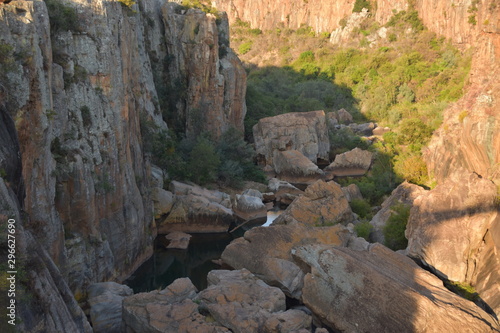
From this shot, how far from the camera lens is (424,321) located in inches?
408

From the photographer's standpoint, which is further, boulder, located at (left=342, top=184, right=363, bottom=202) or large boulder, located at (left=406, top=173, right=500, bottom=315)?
boulder, located at (left=342, top=184, right=363, bottom=202)

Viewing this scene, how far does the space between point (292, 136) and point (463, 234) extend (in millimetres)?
21775

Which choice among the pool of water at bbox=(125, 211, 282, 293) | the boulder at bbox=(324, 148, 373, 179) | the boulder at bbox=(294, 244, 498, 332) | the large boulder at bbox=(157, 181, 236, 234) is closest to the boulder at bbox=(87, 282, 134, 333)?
the pool of water at bbox=(125, 211, 282, 293)

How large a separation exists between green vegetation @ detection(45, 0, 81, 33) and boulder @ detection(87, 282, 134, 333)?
7.79m

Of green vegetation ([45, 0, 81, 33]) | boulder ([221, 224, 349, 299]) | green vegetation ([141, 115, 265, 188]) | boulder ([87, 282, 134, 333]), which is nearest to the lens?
boulder ([87, 282, 134, 333])

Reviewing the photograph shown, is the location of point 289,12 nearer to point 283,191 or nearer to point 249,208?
point 283,191

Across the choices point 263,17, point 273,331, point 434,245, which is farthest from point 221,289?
point 263,17

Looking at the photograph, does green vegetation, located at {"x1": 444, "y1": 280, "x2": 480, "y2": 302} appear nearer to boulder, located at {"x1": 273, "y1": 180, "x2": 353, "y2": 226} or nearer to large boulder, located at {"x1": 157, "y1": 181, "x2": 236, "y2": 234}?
boulder, located at {"x1": 273, "y1": 180, "x2": 353, "y2": 226}

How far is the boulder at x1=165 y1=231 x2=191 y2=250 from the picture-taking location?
19516 mm

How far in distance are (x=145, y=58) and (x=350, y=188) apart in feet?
43.3

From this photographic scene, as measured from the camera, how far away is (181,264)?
18359 mm

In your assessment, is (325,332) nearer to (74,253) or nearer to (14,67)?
(74,253)

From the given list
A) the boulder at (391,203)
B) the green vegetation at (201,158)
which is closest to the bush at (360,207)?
the boulder at (391,203)

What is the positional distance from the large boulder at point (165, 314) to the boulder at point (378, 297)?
2.84m
